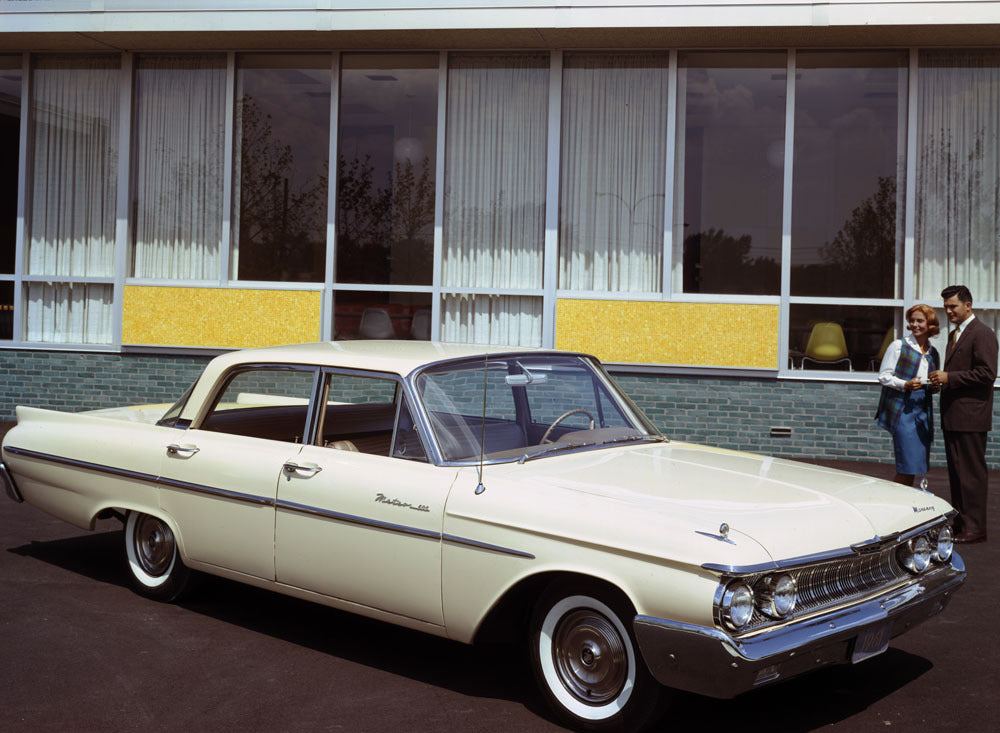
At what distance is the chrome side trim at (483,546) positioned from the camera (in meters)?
4.06

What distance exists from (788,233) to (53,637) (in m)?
8.27

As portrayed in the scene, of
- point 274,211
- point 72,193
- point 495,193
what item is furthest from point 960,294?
point 72,193

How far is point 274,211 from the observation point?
12.3 meters

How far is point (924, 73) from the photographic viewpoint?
36.1 ft

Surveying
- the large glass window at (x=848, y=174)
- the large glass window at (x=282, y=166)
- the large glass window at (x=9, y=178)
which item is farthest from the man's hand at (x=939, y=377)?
the large glass window at (x=9, y=178)

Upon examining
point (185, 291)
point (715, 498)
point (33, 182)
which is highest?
point (33, 182)

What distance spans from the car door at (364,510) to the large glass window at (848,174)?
283 inches

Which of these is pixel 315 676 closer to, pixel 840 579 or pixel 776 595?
pixel 776 595

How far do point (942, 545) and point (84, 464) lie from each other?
4.18 meters

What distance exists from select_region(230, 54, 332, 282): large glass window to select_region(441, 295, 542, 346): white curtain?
4.97 ft

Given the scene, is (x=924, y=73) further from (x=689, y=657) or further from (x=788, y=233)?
(x=689, y=657)

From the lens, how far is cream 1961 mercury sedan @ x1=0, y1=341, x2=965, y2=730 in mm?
3701

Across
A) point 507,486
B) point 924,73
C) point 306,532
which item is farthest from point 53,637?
point 924,73

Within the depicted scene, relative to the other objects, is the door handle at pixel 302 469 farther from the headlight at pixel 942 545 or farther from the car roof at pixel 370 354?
the headlight at pixel 942 545
